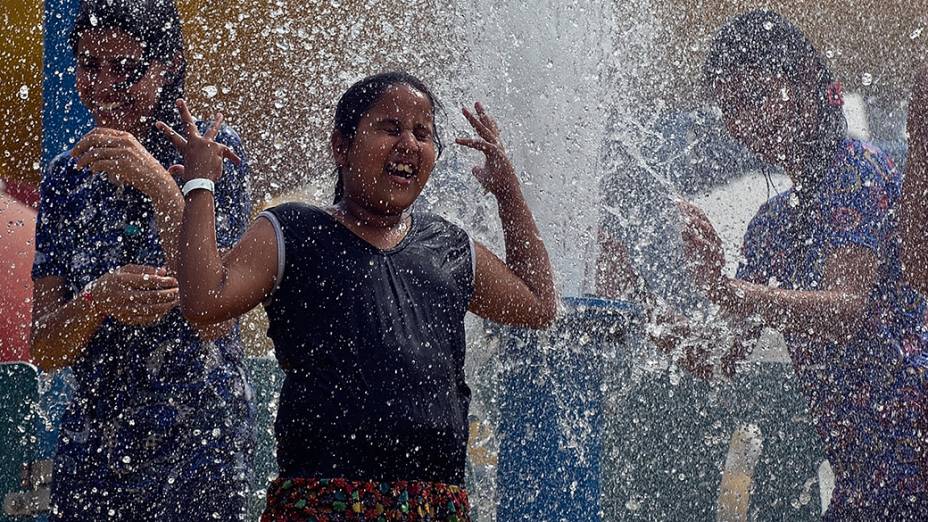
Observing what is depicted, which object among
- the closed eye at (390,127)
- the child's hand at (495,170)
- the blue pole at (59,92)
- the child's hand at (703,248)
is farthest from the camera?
the blue pole at (59,92)

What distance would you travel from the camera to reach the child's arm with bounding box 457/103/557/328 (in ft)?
7.50

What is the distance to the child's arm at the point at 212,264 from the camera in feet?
6.51

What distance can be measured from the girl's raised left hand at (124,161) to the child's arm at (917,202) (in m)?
1.62

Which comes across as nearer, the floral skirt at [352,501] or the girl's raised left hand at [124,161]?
the floral skirt at [352,501]

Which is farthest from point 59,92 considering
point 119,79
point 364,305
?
point 364,305

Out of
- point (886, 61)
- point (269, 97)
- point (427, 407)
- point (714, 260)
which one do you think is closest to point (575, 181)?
point (714, 260)

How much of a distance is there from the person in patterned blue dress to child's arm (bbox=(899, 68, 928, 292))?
1473 millimetres

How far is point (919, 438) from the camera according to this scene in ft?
8.91

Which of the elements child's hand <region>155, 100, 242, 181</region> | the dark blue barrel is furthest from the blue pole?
child's hand <region>155, 100, 242, 181</region>

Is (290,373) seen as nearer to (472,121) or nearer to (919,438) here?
(472,121)

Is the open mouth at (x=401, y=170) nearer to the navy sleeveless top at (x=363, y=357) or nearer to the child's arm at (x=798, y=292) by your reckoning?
the navy sleeveless top at (x=363, y=357)

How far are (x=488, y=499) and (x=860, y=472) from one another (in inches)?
42.5

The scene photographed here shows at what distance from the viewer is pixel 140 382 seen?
2.31m

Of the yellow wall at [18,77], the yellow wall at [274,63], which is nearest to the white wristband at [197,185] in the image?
the yellow wall at [274,63]
